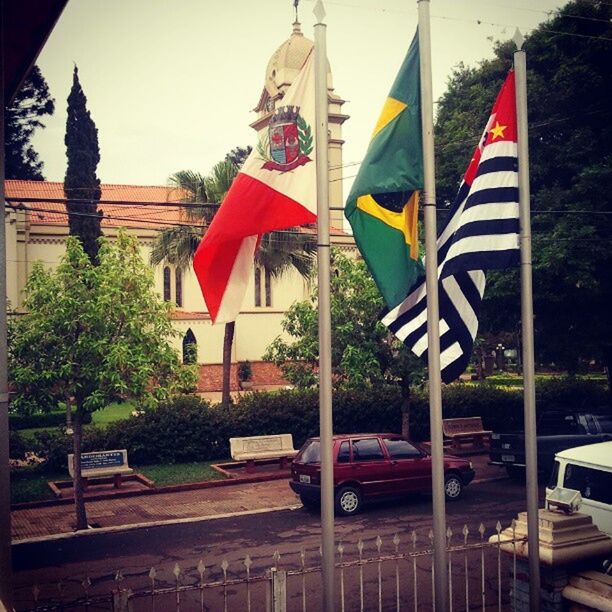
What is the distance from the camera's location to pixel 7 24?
497 centimetres

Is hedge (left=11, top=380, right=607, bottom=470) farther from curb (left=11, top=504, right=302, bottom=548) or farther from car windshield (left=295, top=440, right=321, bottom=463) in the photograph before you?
car windshield (left=295, top=440, right=321, bottom=463)

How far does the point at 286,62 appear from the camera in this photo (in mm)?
44344

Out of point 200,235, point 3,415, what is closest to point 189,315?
point 200,235

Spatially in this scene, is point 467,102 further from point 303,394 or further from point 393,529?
point 393,529

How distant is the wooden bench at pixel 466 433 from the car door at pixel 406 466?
714 cm

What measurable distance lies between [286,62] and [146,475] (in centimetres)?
3136

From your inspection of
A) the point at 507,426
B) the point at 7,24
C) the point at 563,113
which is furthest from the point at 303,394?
the point at 7,24

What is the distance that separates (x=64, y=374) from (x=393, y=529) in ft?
23.1

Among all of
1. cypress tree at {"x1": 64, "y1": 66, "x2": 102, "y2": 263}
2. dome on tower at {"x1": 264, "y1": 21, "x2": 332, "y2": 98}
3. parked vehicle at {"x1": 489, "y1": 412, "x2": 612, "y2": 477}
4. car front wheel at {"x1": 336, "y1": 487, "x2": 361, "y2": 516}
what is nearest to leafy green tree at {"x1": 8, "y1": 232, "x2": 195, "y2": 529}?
car front wheel at {"x1": 336, "y1": 487, "x2": 361, "y2": 516}

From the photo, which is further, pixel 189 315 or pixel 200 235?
pixel 189 315

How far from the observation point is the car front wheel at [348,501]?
1516 centimetres

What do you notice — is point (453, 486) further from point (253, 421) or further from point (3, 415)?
point (3, 415)

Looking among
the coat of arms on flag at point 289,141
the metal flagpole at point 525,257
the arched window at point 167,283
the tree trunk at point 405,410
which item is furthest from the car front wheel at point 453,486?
the arched window at point 167,283

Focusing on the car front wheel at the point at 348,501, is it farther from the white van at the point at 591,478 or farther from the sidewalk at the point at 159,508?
the white van at the point at 591,478
